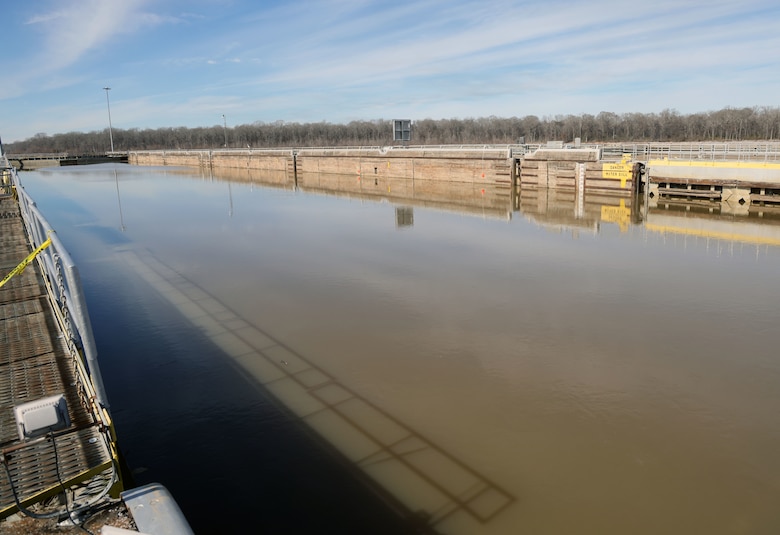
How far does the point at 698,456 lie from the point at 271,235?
19313mm

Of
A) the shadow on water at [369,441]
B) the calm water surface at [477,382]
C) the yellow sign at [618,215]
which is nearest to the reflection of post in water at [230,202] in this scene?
the calm water surface at [477,382]

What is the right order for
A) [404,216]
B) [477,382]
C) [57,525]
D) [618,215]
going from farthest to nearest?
[404,216], [618,215], [477,382], [57,525]

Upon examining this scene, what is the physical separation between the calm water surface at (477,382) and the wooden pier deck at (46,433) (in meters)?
1.86

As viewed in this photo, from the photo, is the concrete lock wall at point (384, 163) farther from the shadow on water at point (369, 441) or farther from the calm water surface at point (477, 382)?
the shadow on water at point (369, 441)

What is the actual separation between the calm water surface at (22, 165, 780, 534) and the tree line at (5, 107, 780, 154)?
44860 mm

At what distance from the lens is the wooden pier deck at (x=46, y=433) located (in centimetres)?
388

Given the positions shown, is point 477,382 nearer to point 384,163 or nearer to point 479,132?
point 384,163

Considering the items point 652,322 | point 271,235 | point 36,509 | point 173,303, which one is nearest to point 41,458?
point 36,509

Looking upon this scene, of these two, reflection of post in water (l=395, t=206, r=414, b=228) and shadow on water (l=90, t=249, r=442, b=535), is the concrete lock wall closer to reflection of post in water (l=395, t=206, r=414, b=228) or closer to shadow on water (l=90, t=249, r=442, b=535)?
reflection of post in water (l=395, t=206, r=414, b=228)

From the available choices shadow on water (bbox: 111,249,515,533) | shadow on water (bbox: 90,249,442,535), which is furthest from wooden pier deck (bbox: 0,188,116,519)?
shadow on water (bbox: 111,249,515,533)

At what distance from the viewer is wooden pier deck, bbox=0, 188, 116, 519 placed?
12.7 ft

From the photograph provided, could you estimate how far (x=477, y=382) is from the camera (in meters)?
9.14

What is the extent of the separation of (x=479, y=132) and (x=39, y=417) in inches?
5476

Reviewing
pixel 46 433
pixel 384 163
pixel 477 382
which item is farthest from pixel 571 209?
pixel 46 433
